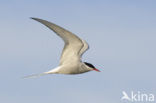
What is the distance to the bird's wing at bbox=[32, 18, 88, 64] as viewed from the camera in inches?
489

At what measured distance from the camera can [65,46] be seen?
13.4 metres

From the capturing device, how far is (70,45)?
13.3m

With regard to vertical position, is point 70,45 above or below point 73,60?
above

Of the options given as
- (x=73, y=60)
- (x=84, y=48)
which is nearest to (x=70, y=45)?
(x=84, y=48)

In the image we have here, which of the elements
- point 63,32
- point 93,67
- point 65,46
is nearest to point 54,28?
point 63,32

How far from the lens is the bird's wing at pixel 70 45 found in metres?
12.4

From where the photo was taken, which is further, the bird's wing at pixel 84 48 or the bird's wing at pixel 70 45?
the bird's wing at pixel 84 48

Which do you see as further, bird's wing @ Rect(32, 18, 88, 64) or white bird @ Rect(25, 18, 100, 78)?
white bird @ Rect(25, 18, 100, 78)

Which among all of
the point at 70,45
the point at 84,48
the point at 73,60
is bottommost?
the point at 73,60

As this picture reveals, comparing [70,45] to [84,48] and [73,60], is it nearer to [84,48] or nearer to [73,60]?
[84,48]

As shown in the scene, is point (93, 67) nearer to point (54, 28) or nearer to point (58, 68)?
point (58, 68)

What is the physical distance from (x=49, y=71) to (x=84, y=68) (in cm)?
95

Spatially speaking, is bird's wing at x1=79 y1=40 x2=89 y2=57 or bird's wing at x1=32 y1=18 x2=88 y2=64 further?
bird's wing at x1=79 y1=40 x2=89 y2=57

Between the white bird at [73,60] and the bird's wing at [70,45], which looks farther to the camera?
the white bird at [73,60]
